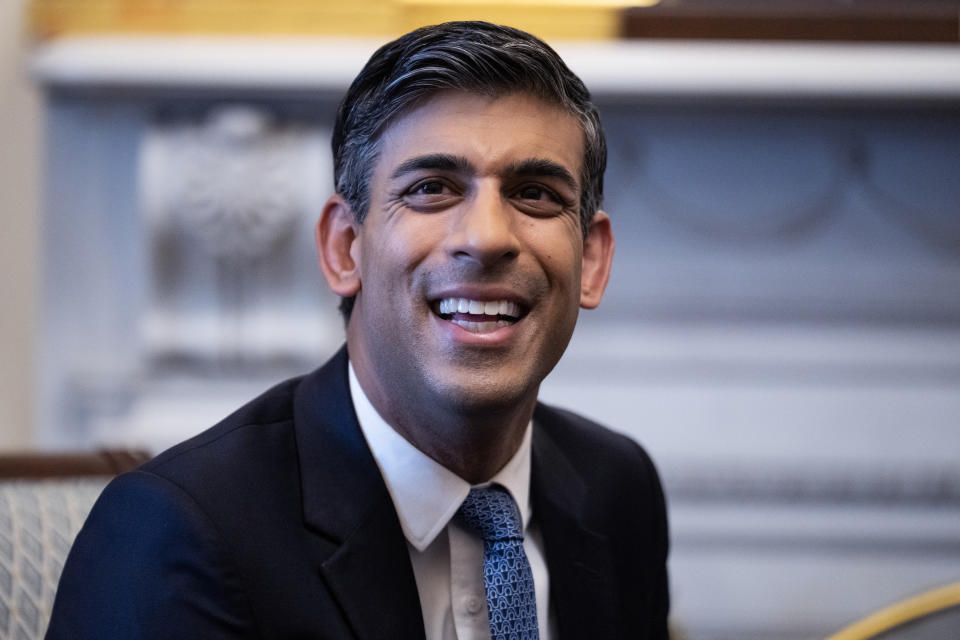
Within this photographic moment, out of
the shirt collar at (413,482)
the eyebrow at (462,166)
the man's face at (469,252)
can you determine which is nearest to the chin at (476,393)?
the man's face at (469,252)

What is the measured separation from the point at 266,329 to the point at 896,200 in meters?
1.74

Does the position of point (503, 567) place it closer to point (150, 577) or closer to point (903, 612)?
point (150, 577)

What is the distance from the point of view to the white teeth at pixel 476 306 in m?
1.20

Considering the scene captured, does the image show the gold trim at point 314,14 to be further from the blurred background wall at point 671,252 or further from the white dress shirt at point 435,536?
the white dress shirt at point 435,536

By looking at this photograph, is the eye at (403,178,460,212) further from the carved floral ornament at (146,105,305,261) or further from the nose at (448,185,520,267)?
the carved floral ornament at (146,105,305,261)

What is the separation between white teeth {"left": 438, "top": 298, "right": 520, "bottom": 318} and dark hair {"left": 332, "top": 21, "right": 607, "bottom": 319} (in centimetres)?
17

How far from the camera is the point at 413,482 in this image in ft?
4.19

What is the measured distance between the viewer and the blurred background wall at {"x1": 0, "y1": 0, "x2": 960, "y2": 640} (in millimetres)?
2648

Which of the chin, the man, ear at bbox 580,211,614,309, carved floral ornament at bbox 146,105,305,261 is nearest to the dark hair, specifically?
the man

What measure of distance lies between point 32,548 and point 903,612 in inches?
43.3

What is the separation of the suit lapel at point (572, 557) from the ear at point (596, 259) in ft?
0.78

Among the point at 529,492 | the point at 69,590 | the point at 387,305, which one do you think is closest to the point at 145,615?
the point at 69,590

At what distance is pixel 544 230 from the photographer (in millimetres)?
1244

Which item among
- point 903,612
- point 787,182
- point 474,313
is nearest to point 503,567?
point 474,313
